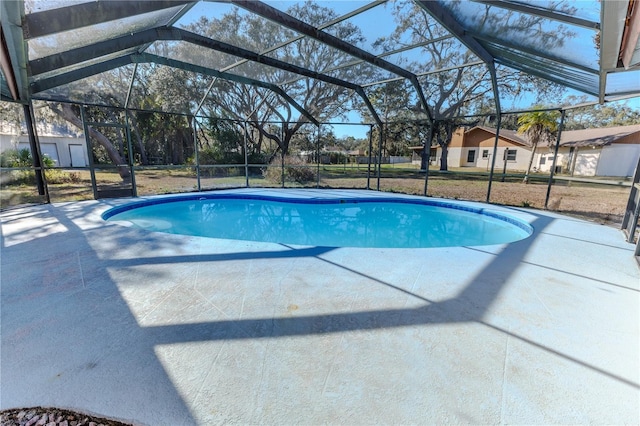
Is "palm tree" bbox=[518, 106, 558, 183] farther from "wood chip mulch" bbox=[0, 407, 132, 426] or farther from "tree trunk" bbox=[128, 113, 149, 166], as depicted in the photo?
"tree trunk" bbox=[128, 113, 149, 166]

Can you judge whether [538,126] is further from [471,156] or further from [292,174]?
[292,174]

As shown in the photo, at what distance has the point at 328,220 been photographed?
736cm

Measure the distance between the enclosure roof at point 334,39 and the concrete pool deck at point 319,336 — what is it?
2503 mm

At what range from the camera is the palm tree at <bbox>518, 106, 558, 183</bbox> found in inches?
410

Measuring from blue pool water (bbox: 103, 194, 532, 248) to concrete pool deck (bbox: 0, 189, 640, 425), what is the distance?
250 cm

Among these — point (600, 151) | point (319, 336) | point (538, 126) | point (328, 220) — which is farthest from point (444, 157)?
point (319, 336)

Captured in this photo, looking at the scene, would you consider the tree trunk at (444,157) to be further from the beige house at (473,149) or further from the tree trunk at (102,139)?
the tree trunk at (102,139)

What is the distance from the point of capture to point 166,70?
907 centimetres

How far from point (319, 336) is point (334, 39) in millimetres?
5666

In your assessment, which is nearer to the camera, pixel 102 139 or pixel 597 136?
pixel 597 136

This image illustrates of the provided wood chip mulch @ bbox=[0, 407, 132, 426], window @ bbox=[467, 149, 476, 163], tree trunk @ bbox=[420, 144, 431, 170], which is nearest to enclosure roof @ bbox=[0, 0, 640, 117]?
tree trunk @ bbox=[420, 144, 431, 170]

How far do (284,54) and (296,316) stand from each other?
6.34 metres

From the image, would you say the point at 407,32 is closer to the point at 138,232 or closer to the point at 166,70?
the point at 138,232

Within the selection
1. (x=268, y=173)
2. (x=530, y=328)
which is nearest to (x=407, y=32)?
(x=530, y=328)
